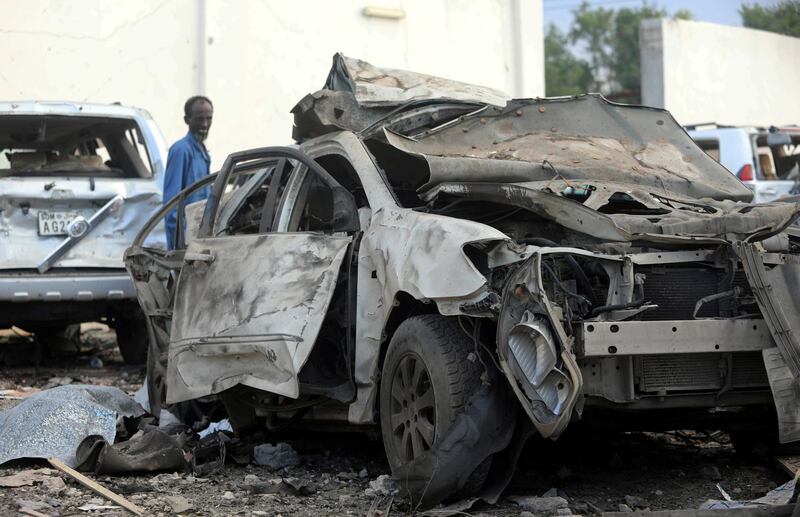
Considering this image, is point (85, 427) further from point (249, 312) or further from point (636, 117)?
point (636, 117)

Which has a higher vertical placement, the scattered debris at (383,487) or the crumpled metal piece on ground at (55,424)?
the crumpled metal piece on ground at (55,424)

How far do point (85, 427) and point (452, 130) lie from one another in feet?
7.97

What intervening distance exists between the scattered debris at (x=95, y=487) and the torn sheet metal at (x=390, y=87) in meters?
2.43

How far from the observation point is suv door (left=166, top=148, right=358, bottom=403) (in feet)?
18.4

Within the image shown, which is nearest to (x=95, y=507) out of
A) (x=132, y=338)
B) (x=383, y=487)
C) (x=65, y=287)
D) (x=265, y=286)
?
(x=383, y=487)

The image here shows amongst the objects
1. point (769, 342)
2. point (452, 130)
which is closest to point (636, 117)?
point (452, 130)

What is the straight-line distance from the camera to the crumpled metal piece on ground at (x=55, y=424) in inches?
238

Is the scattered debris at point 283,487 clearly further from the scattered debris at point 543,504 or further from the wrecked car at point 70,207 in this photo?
the wrecked car at point 70,207

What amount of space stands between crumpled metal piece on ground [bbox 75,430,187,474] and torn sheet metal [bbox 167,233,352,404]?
0.29m

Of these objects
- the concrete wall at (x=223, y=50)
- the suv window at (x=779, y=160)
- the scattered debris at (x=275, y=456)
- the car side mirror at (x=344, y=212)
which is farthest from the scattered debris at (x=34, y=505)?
the suv window at (x=779, y=160)

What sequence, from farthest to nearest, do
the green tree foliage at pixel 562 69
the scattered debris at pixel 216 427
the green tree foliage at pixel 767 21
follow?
the green tree foliage at pixel 562 69, the green tree foliage at pixel 767 21, the scattered debris at pixel 216 427

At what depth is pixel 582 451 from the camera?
20.1ft

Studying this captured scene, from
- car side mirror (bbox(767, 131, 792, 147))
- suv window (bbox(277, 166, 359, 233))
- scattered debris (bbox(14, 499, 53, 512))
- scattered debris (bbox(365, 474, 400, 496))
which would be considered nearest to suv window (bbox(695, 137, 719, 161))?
car side mirror (bbox(767, 131, 792, 147))

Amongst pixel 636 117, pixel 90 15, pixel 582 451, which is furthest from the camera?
pixel 90 15
